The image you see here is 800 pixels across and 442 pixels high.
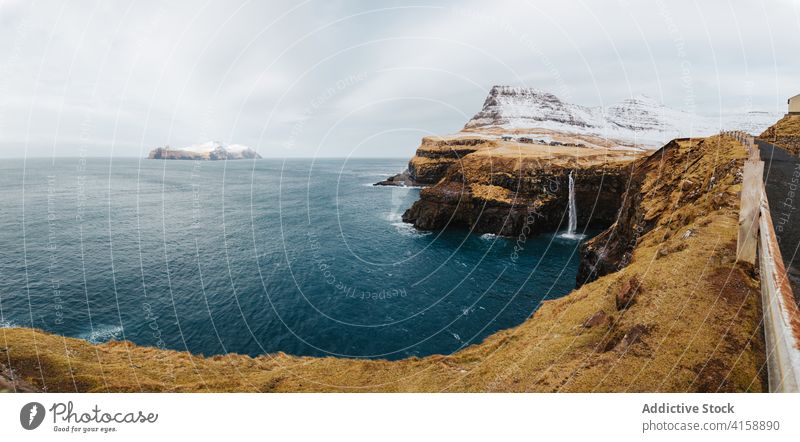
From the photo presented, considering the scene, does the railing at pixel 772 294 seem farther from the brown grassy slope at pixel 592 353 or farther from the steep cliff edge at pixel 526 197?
the steep cliff edge at pixel 526 197

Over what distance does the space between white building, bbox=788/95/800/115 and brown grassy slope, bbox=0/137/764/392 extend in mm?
51655

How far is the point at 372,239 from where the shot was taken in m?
64.2

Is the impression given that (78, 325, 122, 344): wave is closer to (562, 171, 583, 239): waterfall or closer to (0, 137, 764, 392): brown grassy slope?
(0, 137, 764, 392): brown grassy slope

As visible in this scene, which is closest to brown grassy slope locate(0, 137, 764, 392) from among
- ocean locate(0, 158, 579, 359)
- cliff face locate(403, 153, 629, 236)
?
ocean locate(0, 158, 579, 359)

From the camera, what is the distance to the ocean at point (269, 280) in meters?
32.3

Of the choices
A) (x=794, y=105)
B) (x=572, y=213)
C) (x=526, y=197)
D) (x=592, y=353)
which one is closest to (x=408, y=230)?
(x=526, y=197)

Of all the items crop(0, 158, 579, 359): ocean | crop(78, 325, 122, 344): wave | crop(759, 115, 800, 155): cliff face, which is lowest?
crop(78, 325, 122, 344): wave

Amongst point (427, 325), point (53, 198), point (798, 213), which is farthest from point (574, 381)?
point (53, 198)

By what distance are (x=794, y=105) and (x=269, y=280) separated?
86.3 meters

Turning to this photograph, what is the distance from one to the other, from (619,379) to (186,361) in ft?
68.8
